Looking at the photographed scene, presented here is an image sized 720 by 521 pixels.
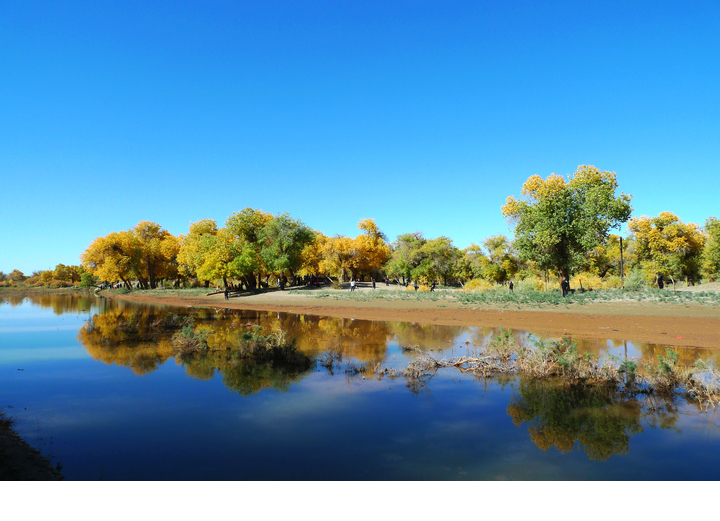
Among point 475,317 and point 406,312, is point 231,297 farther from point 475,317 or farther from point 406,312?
point 475,317

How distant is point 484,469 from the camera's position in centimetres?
582

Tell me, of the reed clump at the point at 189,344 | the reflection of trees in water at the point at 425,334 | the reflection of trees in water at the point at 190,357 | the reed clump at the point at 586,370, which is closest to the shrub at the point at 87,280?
the reflection of trees in water at the point at 190,357

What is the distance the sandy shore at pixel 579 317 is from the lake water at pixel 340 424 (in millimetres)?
3870

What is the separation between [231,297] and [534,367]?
135 ft

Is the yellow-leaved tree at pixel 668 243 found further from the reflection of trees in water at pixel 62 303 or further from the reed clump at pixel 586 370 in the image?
the reflection of trees in water at pixel 62 303

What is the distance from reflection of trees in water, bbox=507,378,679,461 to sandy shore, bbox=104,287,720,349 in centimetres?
787

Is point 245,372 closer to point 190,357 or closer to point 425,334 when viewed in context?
point 190,357

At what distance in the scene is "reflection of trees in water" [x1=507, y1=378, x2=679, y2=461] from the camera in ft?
22.3

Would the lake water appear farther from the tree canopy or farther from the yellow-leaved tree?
the yellow-leaved tree

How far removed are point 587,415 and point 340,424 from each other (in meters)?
4.91

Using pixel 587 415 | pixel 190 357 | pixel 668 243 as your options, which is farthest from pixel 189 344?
pixel 668 243

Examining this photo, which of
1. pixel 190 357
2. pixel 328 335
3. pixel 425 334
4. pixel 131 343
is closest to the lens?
pixel 190 357

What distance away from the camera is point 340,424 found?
25.2 ft

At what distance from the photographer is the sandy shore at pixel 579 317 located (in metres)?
16.4
